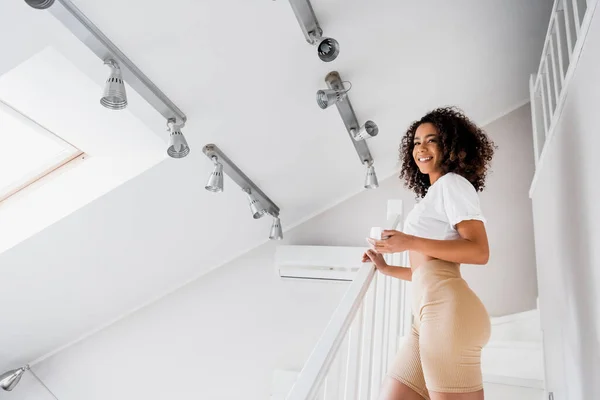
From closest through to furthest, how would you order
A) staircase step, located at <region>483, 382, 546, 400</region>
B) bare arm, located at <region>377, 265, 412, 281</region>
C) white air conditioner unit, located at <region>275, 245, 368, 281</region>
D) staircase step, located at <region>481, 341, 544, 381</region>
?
bare arm, located at <region>377, 265, 412, 281</region> < staircase step, located at <region>483, 382, 546, 400</region> < staircase step, located at <region>481, 341, 544, 381</region> < white air conditioner unit, located at <region>275, 245, 368, 281</region>

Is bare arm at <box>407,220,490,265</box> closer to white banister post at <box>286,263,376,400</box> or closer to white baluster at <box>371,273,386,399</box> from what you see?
white banister post at <box>286,263,376,400</box>

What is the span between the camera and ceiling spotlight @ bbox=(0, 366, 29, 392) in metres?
3.24

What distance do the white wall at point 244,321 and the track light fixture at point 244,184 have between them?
1.64ft

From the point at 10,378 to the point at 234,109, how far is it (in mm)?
2390

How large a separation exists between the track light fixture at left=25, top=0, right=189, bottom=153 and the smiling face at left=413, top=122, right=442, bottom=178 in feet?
2.97

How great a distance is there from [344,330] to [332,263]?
2.06 m

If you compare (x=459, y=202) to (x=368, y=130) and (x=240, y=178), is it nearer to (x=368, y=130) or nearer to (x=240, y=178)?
(x=368, y=130)

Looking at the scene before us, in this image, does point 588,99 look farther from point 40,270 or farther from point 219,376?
point 219,376

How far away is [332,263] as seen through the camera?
337 centimetres

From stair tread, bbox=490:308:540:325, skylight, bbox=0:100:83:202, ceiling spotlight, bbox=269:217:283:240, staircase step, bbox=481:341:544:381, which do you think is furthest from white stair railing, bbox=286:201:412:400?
skylight, bbox=0:100:83:202

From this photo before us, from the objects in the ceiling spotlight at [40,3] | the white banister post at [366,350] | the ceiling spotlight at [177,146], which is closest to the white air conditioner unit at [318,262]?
the white banister post at [366,350]

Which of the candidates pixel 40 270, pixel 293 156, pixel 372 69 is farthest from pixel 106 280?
pixel 372 69

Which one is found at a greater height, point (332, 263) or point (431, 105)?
point (431, 105)

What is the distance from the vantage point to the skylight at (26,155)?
242cm
